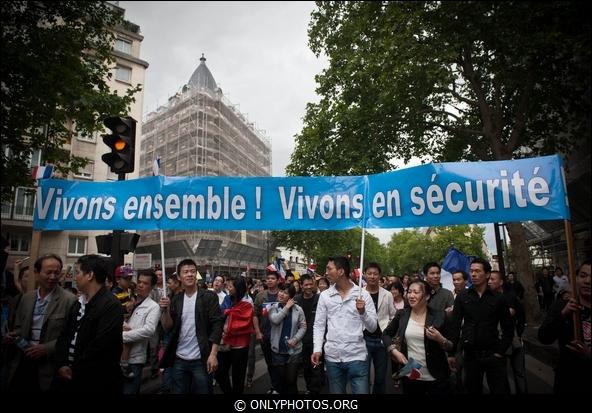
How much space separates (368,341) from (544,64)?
9229 millimetres

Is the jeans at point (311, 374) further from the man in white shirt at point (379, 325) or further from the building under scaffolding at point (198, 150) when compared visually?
the building under scaffolding at point (198, 150)

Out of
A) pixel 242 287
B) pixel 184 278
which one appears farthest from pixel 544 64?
pixel 184 278

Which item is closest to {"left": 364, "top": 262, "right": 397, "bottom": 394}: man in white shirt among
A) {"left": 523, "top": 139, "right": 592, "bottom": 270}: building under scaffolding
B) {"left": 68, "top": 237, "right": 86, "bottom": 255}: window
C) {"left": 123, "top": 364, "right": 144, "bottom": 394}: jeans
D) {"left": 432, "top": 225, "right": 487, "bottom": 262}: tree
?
{"left": 123, "top": 364, "right": 144, "bottom": 394}: jeans

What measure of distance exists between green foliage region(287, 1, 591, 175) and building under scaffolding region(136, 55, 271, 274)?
82.2 ft

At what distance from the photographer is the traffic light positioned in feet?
18.5

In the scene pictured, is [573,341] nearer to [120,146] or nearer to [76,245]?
[120,146]

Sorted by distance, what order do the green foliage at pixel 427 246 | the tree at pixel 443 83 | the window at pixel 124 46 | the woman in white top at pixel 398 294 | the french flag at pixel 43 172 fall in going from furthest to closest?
the green foliage at pixel 427 246
the window at pixel 124 46
the tree at pixel 443 83
the woman in white top at pixel 398 294
the french flag at pixel 43 172

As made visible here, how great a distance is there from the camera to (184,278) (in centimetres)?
475

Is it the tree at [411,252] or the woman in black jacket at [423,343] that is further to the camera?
the tree at [411,252]

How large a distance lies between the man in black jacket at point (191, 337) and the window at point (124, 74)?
33751mm

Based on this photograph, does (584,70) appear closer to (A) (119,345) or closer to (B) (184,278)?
(B) (184,278)

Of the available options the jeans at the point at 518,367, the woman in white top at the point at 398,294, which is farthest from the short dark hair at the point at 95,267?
the woman in white top at the point at 398,294

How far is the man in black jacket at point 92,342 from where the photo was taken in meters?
3.25

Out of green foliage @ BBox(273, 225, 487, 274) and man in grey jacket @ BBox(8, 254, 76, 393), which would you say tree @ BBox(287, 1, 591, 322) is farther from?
green foliage @ BBox(273, 225, 487, 274)
